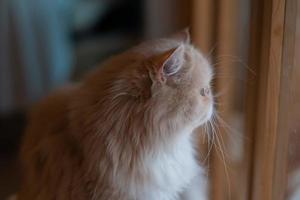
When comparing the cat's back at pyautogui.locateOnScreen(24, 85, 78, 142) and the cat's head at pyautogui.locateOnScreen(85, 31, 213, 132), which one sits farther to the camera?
the cat's back at pyautogui.locateOnScreen(24, 85, 78, 142)

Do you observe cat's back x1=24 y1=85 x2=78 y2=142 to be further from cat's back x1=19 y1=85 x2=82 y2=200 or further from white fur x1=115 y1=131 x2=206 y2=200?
white fur x1=115 y1=131 x2=206 y2=200

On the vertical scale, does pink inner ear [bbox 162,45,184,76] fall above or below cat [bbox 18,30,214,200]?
above

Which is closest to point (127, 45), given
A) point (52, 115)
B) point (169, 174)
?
point (52, 115)

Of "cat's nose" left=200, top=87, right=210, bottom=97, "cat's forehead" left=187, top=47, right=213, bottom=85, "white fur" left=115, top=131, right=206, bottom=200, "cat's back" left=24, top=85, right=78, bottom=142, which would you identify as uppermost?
"cat's forehead" left=187, top=47, right=213, bottom=85

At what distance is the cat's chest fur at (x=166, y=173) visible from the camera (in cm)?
90

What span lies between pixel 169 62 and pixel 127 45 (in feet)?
6.30

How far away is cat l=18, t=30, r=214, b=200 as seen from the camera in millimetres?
846

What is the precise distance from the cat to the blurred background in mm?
118

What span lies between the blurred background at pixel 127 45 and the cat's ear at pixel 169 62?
0.14m

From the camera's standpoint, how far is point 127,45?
8.87ft

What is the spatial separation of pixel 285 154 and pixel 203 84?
195mm

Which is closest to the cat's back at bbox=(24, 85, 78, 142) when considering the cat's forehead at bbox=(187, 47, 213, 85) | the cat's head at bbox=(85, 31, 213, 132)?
the cat's head at bbox=(85, 31, 213, 132)

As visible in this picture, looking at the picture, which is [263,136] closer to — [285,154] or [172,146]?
Result: [285,154]

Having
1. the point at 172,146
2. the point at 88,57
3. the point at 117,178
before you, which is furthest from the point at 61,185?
the point at 88,57
